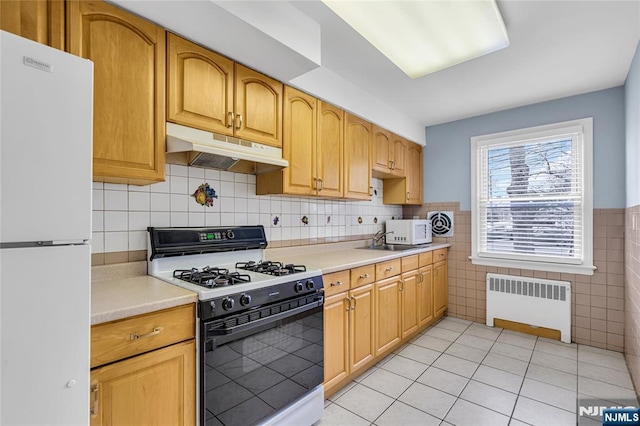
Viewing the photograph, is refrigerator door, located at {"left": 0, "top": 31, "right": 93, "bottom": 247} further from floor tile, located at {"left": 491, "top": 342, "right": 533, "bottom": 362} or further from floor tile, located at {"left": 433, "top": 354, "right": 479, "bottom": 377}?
floor tile, located at {"left": 491, "top": 342, "right": 533, "bottom": 362}

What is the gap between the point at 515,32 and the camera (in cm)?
195

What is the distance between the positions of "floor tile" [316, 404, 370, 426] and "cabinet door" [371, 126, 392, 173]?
82.1 inches

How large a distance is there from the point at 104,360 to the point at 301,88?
1958mm

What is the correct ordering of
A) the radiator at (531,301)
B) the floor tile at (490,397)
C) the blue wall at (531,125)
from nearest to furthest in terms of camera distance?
the floor tile at (490,397) < the blue wall at (531,125) < the radiator at (531,301)

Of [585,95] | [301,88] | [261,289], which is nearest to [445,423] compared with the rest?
[261,289]

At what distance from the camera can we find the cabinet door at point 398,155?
3.38 metres

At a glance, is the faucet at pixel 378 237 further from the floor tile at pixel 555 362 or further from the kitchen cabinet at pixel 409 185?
the floor tile at pixel 555 362

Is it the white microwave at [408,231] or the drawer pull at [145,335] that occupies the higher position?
the white microwave at [408,231]

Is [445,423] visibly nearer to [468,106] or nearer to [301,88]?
[301,88]

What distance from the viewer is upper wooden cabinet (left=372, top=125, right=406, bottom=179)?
3.11 metres

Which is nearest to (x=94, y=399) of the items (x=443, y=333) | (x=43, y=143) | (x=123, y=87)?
(x=43, y=143)

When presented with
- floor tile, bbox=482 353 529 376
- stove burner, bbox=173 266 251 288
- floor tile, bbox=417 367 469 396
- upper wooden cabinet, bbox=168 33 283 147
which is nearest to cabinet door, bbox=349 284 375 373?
floor tile, bbox=417 367 469 396

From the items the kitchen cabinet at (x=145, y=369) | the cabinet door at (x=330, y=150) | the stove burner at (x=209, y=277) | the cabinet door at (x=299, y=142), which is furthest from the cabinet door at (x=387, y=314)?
the kitchen cabinet at (x=145, y=369)

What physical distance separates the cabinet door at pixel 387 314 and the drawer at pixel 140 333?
154cm
